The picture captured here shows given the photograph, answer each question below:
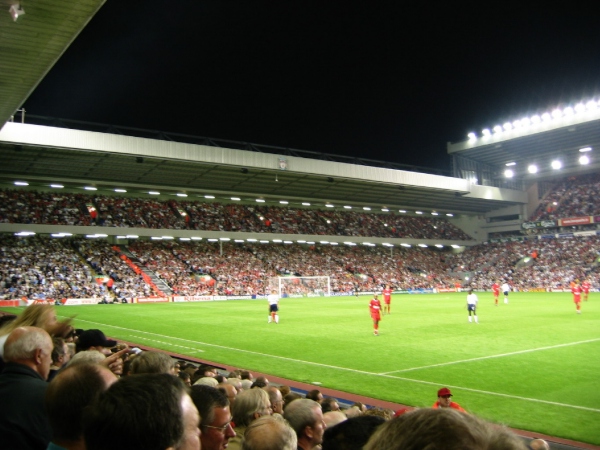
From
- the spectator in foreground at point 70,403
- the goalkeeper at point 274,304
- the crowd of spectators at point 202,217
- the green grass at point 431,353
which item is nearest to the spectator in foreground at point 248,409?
the spectator in foreground at point 70,403

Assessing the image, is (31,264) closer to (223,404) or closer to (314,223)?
(314,223)

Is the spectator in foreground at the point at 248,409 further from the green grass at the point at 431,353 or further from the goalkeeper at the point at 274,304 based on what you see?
the goalkeeper at the point at 274,304

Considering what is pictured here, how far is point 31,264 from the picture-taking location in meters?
45.2

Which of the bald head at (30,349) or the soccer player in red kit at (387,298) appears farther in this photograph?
the soccer player in red kit at (387,298)

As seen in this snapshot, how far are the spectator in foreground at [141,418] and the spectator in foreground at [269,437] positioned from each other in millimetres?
785

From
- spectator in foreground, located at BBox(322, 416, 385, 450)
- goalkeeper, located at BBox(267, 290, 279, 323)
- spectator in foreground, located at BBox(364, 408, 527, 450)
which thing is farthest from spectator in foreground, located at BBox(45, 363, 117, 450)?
goalkeeper, located at BBox(267, 290, 279, 323)

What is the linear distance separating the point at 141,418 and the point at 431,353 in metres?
16.3

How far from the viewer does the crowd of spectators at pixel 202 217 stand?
167 ft

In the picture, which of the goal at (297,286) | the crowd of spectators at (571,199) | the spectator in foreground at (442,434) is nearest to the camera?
the spectator in foreground at (442,434)

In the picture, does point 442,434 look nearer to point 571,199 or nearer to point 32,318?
point 32,318

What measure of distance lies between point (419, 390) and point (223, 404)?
9661 mm

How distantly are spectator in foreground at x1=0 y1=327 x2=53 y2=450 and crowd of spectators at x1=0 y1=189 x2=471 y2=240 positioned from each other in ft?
164

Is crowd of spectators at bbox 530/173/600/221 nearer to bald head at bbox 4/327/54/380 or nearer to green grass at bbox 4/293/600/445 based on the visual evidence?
green grass at bbox 4/293/600/445

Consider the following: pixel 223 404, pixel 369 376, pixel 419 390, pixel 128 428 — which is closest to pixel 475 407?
pixel 419 390
